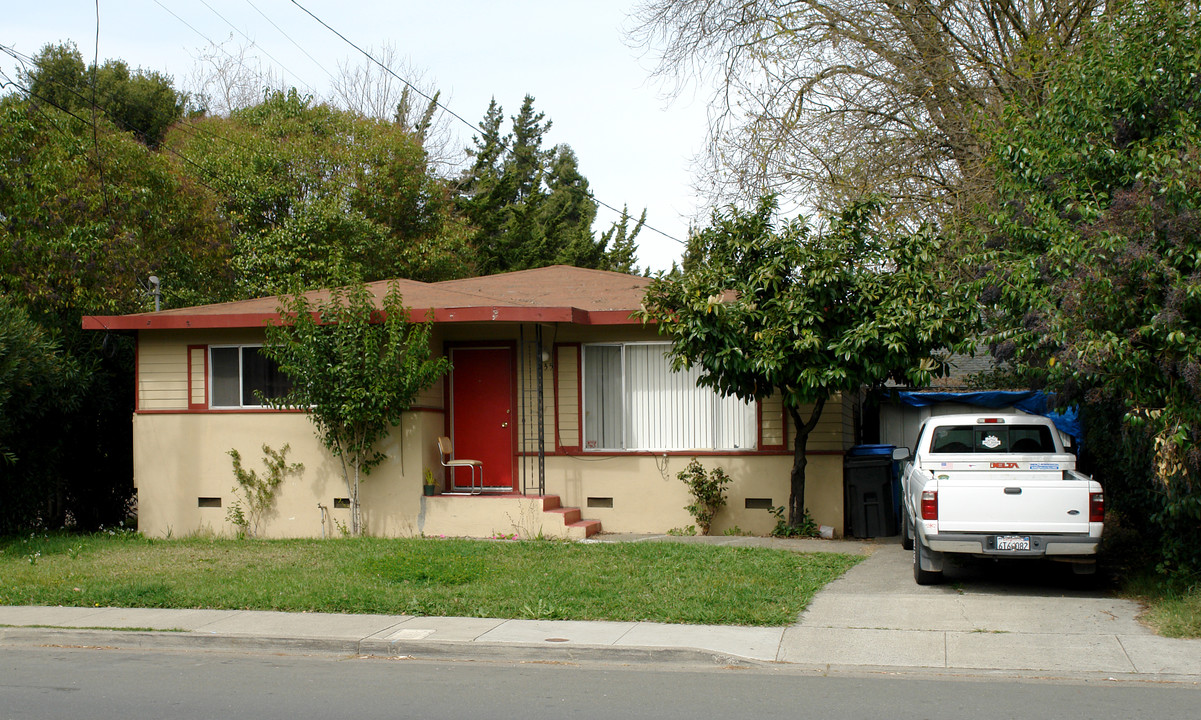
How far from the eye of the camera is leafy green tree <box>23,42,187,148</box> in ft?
108

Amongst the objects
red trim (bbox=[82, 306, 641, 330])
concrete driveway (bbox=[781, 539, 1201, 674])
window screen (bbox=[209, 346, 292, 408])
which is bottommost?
concrete driveway (bbox=[781, 539, 1201, 674])

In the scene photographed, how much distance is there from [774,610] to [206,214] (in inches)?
791

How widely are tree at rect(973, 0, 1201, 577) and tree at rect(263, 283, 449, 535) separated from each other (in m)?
7.20

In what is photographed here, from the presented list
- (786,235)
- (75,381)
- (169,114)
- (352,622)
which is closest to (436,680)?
(352,622)

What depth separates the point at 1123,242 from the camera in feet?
28.7

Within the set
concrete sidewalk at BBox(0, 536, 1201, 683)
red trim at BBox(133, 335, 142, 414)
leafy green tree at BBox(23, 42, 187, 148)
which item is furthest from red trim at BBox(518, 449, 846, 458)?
leafy green tree at BBox(23, 42, 187, 148)

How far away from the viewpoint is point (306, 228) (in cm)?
2559

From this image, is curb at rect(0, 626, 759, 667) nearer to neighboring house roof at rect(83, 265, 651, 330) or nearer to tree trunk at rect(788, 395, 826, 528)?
neighboring house roof at rect(83, 265, 651, 330)

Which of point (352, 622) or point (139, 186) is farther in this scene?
point (139, 186)

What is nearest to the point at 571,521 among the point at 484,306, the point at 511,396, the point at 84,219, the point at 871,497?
the point at 511,396

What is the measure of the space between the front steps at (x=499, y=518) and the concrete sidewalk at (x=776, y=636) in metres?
5.02

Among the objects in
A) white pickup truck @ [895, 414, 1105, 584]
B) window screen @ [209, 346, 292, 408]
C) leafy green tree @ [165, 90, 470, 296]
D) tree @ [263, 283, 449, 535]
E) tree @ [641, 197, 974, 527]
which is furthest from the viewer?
leafy green tree @ [165, 90, 470, 296]

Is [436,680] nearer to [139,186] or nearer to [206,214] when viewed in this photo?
[139,186]

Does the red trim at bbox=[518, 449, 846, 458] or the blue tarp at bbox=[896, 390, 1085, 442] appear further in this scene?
the blue tarp at bbox=[896, 390, 1085, 442]
